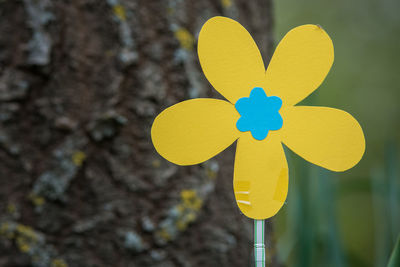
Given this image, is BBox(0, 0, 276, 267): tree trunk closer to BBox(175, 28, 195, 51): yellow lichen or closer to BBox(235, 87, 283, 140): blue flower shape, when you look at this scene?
BBox(175, 28, 195, 51): yellow lichen

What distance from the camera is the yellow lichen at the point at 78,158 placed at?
46 centimetres

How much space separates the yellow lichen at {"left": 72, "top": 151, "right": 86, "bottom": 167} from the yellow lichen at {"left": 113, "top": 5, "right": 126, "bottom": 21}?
182 millimetres

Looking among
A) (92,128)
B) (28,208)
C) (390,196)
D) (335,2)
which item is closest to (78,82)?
(92,128)

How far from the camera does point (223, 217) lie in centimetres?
53

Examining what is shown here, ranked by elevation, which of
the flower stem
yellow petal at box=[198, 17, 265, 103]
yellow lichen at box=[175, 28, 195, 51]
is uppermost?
yellow lichen at box=[175, 28, 195, 51]

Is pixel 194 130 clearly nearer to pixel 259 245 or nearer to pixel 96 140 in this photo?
pixel 259 245

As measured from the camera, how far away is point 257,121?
192mm

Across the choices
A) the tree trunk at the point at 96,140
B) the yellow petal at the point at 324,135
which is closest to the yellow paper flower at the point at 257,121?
the yellow petal at the point at 324,135

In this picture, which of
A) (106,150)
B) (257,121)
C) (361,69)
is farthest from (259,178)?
(361,69)

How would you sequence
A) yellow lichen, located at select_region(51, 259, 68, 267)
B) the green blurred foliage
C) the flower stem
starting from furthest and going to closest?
the green blurred foliage
yellow lichen, located at select_region(51, 259, 68, 267)
the flower stem

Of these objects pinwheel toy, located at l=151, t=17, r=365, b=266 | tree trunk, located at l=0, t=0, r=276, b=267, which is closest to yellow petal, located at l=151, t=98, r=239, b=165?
pinwheel toy, located at l=151, t=17, r=365, b=266

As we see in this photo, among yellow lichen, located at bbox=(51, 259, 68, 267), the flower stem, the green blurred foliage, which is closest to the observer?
the flower stem

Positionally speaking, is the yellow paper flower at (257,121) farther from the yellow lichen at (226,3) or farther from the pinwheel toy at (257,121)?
the yellow lichen at (226,3)

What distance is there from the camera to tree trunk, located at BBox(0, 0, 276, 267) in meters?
0.46
